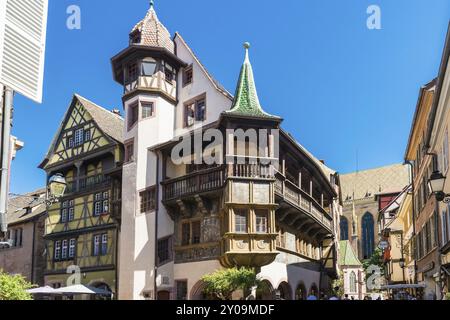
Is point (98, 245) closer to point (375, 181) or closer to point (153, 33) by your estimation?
point (153, 33)

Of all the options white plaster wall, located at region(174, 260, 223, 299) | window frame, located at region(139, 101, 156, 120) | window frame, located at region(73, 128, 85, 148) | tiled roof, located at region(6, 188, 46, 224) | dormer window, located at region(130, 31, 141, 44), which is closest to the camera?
white plaster wall, located at region(174, 260, 223, 299)

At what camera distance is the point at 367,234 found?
80500 mm

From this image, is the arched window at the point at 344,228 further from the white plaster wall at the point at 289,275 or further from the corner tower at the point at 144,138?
the corner tower at the point at 144,138

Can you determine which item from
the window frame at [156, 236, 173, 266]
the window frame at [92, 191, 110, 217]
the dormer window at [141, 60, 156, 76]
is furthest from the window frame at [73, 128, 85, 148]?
the window frame at [156, 236, 173, 266]

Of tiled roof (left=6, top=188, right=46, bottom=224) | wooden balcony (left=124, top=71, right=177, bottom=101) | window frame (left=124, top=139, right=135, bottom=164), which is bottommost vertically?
tiled roof (left=6, top=188, right=46, bottom=224)

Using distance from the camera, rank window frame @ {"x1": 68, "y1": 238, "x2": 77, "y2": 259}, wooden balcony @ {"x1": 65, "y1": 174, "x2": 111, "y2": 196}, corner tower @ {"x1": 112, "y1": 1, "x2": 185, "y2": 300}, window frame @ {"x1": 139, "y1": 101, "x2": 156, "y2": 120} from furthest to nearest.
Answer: window frame @ {"x1": 68, "y1": 238, "x2": 77, "y2": 259} < wooden balcony @ {"x1": 65, "y1": 174, "x2": 111, "y2": 196} < window frame @ {"x1": 139, "y1": 101, "x2": 156, "y2": 120} < corner tower @ {"x1": 112, "y1": 1, "x2": 185, "y2": 300}

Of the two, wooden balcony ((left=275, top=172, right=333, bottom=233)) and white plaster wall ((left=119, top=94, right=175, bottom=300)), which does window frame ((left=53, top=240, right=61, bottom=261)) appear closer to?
white plaster wall ((left=119, top=94, right=175, bottom=300))

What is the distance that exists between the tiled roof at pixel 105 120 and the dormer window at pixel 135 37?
5.21 metres

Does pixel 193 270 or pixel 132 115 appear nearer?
pixel 193 270

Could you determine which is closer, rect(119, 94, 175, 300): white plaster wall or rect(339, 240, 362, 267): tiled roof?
rect(119, 94, 175, 300): white plaster wall

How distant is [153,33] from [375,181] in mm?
65516

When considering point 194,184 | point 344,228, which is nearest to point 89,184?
point 194,184

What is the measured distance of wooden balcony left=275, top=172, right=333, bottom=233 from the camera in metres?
22.4
